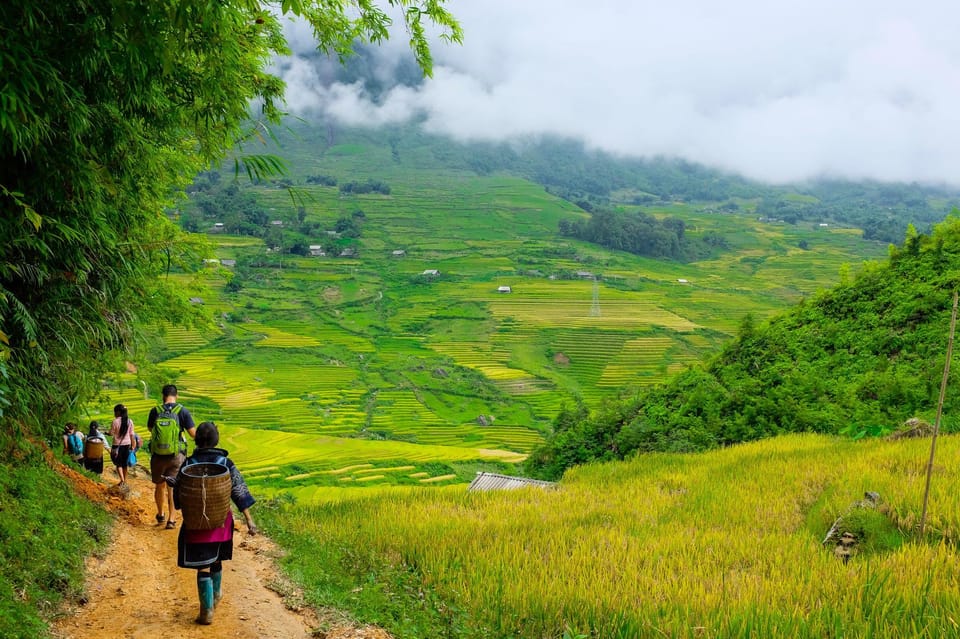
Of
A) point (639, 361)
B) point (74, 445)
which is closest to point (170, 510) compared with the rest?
point (74, 445)

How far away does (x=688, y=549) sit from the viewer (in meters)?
5.18

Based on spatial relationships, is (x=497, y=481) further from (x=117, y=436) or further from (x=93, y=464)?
(x=93, y=464)

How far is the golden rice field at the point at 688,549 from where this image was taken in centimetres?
379

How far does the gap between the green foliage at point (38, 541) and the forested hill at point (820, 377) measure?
29.9 ft

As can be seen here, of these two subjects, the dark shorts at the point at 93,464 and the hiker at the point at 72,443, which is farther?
the hiker at the point at 72,443

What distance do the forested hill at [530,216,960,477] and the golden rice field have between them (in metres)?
2.69

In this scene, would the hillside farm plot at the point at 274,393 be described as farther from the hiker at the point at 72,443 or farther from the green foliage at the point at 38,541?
the green foliage at the point at 38,541

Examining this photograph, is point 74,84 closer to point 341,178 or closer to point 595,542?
point 595,542

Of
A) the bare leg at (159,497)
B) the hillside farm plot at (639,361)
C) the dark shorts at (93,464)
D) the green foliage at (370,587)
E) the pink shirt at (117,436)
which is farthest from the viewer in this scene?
the hillside farm plot at (639,361)

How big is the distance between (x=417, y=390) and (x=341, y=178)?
105333 millimetres

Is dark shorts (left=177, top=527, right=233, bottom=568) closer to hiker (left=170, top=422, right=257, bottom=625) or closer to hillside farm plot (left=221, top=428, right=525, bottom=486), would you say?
hiker (left=170, top=422, right=257, bottom=625)

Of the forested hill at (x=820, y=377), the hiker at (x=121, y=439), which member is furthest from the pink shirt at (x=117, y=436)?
the forested hill at (x=820, y=377)

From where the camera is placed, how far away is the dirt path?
4.00 metres

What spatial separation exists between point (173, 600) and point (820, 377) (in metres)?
12.1
